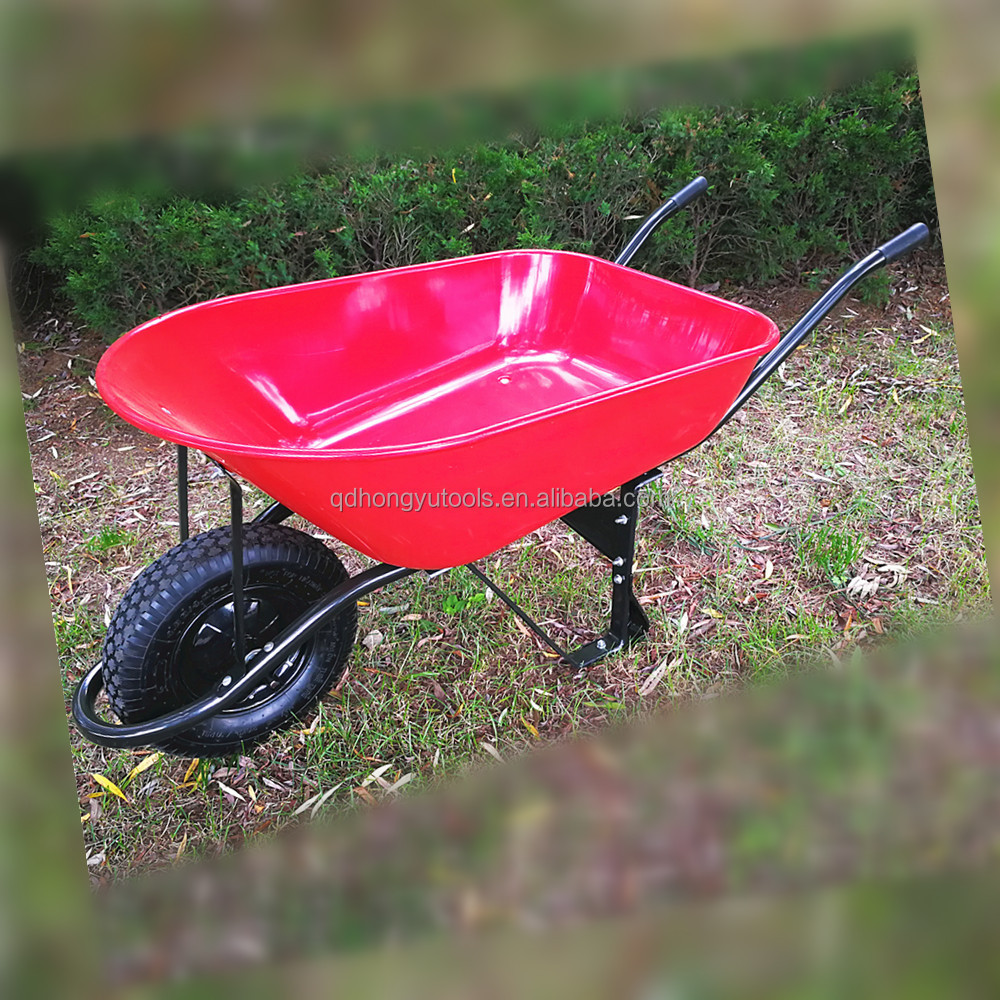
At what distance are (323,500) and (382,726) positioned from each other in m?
0.86

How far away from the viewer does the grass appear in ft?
6.75

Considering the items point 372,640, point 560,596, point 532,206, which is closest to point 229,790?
point 372,640

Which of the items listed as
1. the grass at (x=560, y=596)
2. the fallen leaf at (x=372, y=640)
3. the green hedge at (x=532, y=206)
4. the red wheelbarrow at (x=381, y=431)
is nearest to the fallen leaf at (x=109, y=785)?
the grass at (x=560, y=596)

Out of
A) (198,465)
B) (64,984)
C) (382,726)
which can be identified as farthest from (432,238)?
(64,984)

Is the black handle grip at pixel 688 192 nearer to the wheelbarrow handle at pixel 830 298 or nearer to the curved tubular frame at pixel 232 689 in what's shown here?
the wheelbarrow handle at pixel 830 298

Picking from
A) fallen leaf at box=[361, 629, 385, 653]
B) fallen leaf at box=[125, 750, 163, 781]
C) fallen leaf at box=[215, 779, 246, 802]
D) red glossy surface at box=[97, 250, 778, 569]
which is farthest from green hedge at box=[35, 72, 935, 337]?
fallen leaf at box=[215, 779, 246, 802]

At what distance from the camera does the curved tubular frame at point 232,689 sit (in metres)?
1.62

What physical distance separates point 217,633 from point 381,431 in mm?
687

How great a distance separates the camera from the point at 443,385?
242 cm

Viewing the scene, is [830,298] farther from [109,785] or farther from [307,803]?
[109,785]

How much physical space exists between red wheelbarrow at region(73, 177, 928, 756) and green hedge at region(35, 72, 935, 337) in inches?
60.0

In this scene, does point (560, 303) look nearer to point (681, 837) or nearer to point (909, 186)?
point (681, 837)

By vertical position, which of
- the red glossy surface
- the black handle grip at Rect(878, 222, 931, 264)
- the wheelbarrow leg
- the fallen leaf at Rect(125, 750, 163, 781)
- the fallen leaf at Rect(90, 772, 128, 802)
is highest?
the black handle grip at Rect(878, 222, 931, 264)

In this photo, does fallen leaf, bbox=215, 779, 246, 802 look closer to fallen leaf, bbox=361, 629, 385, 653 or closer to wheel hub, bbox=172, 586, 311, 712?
wheel hub, bbox=172, 586, 311, 712
